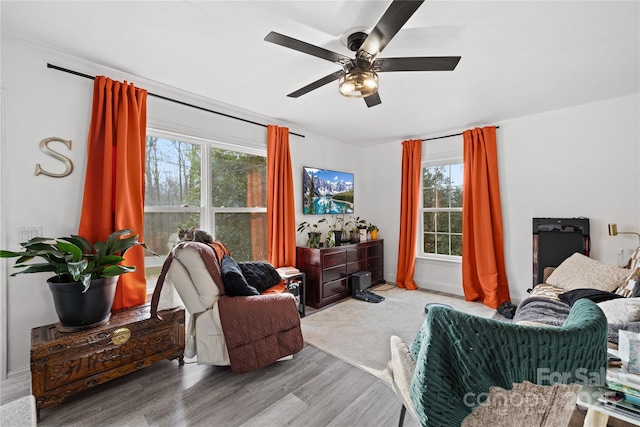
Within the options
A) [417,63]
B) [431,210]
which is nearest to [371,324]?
[431,210]

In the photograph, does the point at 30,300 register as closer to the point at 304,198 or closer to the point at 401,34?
the point at 304,198

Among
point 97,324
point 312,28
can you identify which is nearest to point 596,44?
point 312,28

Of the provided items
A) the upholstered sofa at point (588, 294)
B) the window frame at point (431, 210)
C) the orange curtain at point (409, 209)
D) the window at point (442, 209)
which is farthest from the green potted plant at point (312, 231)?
the upholstered sofa at point (588, 294)

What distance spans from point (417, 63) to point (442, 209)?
2952 mm

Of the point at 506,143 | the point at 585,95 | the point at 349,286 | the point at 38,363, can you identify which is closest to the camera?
the point at 38,363

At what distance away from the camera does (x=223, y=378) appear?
204 centimetres

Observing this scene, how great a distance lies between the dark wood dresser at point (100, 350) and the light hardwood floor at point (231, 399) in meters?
0.13

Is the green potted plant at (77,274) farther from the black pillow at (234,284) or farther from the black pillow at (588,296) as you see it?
the black pillow at (588,296)

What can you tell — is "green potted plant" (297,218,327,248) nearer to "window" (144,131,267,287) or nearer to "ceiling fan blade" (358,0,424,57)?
"window" (144,131,267,287)

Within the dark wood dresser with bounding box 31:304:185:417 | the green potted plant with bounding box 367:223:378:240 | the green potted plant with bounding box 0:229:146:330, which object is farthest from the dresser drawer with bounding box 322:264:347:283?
the green potted plant with bounding box 0:229:146:330

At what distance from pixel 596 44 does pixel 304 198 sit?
3.17 metres

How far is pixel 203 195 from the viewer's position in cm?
305

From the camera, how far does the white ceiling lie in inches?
64.7

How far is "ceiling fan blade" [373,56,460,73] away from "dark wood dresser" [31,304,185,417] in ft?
7.83
